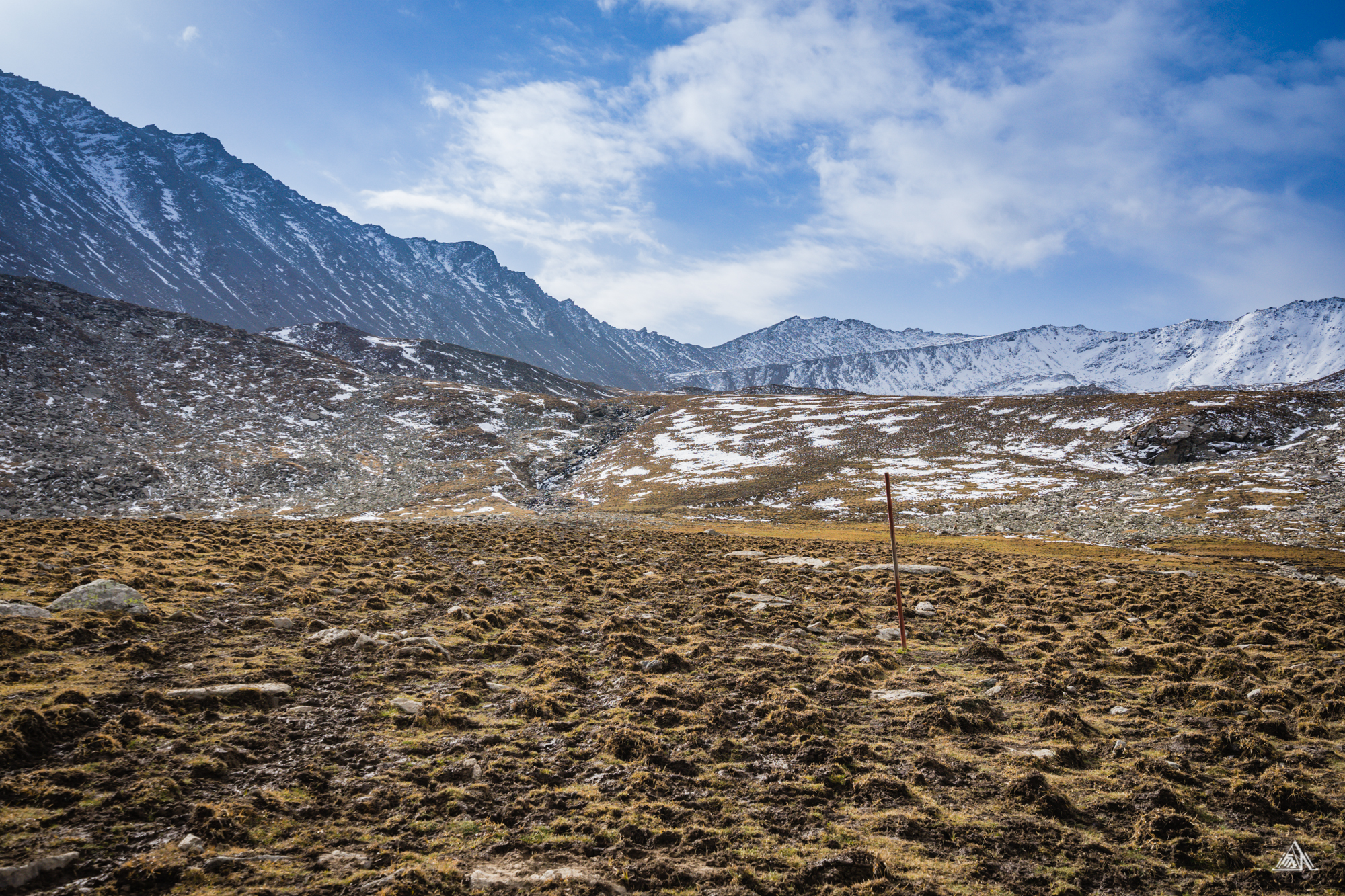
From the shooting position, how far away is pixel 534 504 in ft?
233

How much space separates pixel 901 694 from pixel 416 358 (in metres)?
187

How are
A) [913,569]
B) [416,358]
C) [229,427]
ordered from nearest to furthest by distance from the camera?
[913,569]
[229,427]
[416,358]

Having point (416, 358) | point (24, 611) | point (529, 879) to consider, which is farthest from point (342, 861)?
point (416, 358)

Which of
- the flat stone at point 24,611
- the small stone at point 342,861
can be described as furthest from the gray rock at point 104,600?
the small stone at point 342,861

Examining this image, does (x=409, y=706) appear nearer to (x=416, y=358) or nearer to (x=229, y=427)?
(x=229, y=427)

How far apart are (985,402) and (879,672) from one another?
10758 centimetres

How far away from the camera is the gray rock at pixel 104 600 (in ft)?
45.5

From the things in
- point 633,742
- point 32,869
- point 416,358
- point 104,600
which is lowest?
point 633,742

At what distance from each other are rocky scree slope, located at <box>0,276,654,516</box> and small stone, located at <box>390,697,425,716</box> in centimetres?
5585

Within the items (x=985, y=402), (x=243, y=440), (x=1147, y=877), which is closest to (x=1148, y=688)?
(x=1147, y=877)

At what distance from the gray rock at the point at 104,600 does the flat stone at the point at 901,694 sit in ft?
59.2

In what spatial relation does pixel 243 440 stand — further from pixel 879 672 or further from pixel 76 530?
pixel 879 672

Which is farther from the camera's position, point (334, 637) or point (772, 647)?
point (772, 647)

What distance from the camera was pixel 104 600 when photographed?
563 inches
